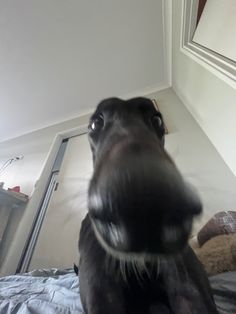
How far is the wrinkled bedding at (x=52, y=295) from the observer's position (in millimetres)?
530

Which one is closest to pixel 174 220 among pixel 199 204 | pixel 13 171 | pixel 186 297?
pixel 199 204

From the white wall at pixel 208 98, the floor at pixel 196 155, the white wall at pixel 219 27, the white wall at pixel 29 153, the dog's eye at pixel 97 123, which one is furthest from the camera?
the white wall at pixel 29 153

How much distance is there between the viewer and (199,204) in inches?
8.9

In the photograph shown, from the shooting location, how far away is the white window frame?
0.93 m

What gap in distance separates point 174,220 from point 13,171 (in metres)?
2.03

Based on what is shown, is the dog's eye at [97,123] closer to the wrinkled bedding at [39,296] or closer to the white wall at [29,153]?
the wrinkled bedding at [39,296]

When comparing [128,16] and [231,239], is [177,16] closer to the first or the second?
[128,16]

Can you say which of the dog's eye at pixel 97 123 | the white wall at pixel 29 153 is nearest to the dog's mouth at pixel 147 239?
the dog's eye at pixel 97 123

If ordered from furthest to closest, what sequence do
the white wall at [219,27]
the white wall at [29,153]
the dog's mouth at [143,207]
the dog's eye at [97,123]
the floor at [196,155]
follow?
the white wall at [29,153], the floor at [196,155], the white wall at [219,27], the dog's eye at [97,123], the dog's mouth at [143,207]

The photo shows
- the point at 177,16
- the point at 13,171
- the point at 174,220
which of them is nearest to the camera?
the point at 174,220

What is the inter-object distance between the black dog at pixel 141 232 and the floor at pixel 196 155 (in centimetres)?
67

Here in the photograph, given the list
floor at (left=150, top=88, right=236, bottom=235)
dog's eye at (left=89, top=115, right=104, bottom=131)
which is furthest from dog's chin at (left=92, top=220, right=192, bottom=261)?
floor at (left=150, top=88, right=236, bottom=235)

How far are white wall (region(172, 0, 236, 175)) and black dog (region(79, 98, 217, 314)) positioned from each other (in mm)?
832

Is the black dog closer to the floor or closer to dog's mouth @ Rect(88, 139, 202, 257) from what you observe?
dog's mouth @ Rect(88, 139, 202, 257)
